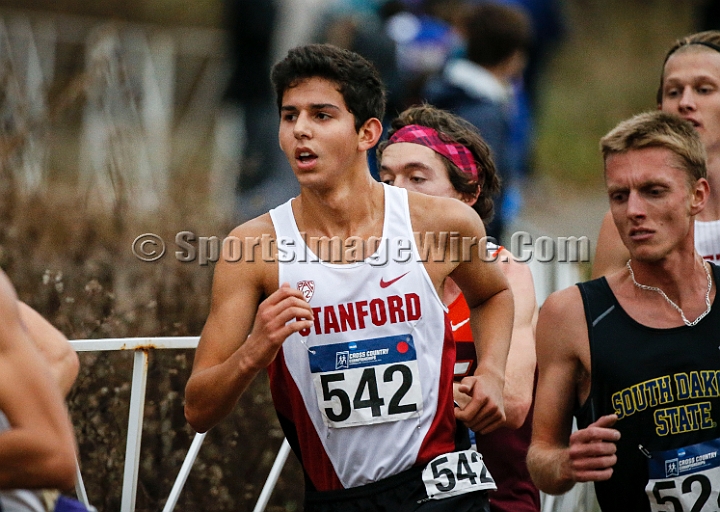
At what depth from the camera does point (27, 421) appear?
8.33ft

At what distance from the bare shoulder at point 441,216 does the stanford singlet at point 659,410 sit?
0.57 m

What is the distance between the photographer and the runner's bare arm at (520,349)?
179 inches

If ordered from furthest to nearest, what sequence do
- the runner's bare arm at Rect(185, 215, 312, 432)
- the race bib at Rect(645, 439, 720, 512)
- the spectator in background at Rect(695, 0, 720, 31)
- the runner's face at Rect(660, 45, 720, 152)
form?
1. the spectator in background at Rect(695, 0, 720, 31)
2. the runner's face at Rect(660, 45, 720, 152)
3. the race bib at Rect(645, 439, 720, 512)
4. the runner's bare arm at Rect(185, 215, 312, 432)

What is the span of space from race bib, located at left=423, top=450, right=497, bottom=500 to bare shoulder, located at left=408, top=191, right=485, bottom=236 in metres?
0.79

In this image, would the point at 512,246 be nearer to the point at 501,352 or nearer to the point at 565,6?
the point at 501,352

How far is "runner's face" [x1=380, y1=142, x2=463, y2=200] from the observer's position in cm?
490

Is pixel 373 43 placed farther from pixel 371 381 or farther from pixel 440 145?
pixel 371 381

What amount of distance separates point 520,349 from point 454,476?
93 cm

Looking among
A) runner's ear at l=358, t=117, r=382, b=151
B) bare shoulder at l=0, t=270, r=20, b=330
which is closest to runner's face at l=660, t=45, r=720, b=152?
runner's ear at l=358, t=117, r=382, b=151

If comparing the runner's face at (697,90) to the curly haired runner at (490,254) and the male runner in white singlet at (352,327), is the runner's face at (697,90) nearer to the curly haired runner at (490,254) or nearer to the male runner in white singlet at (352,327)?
the curly haired runner at (490,254)

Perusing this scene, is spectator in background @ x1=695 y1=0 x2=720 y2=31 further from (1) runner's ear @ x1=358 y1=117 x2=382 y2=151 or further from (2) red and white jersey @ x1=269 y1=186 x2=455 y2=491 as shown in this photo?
(2) red and white jersey @ x1=269 y1=186 x2=455 y2=491

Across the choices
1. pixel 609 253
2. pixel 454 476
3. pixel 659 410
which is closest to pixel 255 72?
pixel 609 253

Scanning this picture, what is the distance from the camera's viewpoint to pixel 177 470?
5445 mm

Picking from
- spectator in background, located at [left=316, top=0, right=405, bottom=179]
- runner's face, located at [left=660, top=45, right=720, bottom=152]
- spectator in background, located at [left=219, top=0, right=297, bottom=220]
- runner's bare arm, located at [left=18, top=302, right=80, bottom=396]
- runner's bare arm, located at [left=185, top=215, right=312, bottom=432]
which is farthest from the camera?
spectator in background, located at [left=219, top=0, right=297, bottom=220]
